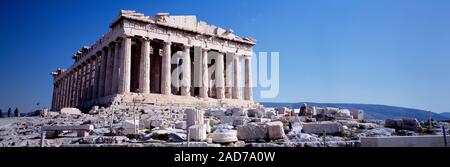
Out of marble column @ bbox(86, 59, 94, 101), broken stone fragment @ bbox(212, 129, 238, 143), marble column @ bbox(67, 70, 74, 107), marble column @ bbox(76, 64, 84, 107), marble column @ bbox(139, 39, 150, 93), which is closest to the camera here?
broken stone fragment @ bbox(212, 129, 238, 143)

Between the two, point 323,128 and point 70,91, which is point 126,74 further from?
point 70,91

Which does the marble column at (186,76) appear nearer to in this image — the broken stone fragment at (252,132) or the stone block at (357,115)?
the stone block at (357,115)

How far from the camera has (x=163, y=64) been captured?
89.9ft

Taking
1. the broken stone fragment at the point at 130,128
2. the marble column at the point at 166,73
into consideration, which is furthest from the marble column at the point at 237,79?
the broken stone fragment at the point at 130,128

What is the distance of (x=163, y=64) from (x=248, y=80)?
9.38m

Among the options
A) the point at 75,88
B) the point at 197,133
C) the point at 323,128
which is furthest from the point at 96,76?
the point at 323,128

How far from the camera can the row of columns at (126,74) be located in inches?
994

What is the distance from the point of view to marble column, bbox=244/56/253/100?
108 ft

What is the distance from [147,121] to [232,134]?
17.3 feet

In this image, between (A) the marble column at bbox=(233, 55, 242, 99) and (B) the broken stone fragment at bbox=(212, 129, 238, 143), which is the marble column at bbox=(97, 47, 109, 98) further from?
→ (B) the broken stone fragment at bbox=(212, 129, 238, 143)

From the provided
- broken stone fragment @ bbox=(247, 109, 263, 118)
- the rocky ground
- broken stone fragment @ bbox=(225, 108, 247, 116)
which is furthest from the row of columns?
the rocky ground

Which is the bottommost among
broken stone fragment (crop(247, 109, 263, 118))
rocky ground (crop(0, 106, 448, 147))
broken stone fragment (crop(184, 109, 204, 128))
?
rocky ground (crop(0, 106, 448, 147))
